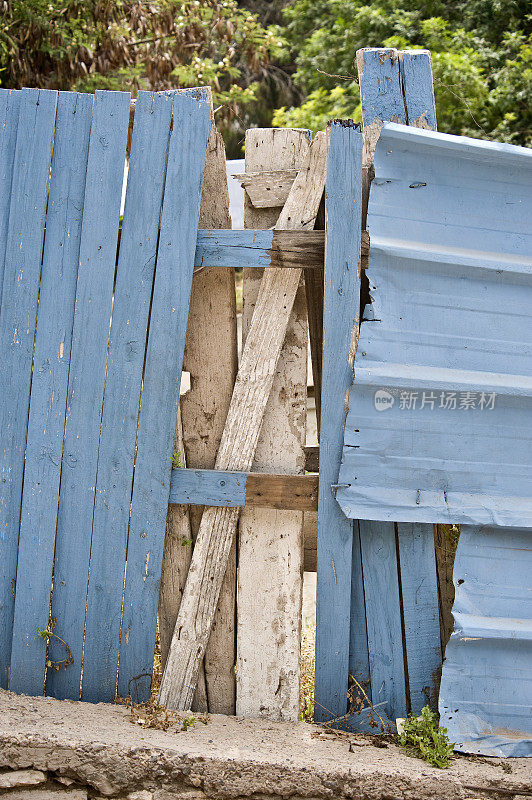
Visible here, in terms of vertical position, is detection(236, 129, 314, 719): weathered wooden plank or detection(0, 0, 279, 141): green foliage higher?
detection(0, 0, 279, 141): green foliage

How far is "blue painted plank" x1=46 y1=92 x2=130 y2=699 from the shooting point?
104 inches

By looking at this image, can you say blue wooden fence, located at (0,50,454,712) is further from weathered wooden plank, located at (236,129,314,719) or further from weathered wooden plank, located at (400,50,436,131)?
weathered wooden plank, located at (236,129,314,719)

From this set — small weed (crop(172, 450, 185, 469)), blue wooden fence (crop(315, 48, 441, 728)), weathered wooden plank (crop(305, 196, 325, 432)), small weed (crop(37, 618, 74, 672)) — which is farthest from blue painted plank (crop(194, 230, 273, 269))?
small weed (crop(37, 618, 74, 672))

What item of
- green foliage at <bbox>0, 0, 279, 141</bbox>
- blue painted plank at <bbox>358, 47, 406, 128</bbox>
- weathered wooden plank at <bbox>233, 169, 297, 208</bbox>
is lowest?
weathered wooden plank at <bbox>233, 169, 297, 208</bbox>

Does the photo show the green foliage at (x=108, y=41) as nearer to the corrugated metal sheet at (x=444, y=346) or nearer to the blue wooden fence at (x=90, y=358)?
the blue wooden fence at (x=90, y=358)

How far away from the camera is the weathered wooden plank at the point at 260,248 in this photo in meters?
2.58

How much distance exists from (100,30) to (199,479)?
621 cm

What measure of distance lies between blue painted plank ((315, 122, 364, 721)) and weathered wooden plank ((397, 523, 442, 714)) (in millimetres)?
236

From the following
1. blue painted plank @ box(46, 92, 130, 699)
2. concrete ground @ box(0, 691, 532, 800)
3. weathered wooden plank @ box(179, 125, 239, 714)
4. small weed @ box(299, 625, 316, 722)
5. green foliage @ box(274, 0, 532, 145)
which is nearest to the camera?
concrete ground @ box(0, 691, 532, 800)

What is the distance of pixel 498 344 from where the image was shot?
2645mm

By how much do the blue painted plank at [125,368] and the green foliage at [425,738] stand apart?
44.8 inches

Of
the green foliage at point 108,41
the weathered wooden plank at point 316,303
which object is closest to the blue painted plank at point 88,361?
the weathered wooden plank at point 316,303

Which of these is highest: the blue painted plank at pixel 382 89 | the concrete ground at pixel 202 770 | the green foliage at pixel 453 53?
the green foliage at pixel 453 53

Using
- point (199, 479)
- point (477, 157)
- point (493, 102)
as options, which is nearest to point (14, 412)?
point (199, 479)
